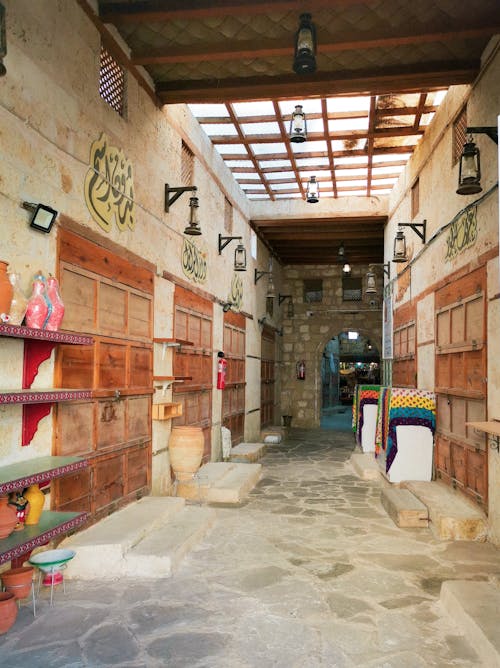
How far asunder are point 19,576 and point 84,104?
12.8 feet

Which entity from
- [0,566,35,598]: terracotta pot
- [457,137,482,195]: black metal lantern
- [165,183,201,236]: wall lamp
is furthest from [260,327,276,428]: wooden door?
[0,566,35,598]: terracotta pot

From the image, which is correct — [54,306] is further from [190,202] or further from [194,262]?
[194,262]

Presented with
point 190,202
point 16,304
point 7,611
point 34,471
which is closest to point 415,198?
point 190,202

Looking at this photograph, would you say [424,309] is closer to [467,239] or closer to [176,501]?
[467,239]

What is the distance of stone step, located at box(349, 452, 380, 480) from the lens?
9055 millimetres

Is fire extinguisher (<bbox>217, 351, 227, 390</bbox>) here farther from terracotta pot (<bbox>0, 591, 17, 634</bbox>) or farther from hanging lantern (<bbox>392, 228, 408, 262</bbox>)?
terracotta pot (<bbox>0, 591, 17, 634</bbox>)

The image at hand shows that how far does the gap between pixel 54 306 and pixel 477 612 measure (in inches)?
140

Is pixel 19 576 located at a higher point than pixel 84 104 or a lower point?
lower

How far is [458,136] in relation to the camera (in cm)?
723

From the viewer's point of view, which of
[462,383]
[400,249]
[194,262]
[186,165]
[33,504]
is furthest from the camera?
[400,249]

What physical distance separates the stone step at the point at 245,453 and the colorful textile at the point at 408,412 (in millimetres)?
3240

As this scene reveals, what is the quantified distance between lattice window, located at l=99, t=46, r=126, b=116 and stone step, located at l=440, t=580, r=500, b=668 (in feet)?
17.5

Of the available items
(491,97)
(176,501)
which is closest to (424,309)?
(491,97)

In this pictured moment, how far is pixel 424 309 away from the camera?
8695 mm
